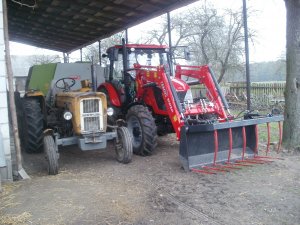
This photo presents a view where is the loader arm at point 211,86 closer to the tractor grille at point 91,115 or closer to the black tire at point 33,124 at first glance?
the tractor grille at point 91,115

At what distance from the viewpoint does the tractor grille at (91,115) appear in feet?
21.9

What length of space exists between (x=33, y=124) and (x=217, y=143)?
147 inches

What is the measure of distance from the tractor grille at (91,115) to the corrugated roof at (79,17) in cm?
343

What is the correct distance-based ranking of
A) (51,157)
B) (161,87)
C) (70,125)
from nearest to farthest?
1. (51,157)
2. (161,87)
3. (70,125)

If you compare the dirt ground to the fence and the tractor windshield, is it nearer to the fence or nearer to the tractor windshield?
the tractor windshield

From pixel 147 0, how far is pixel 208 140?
167 inches

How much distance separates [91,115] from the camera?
265 inches

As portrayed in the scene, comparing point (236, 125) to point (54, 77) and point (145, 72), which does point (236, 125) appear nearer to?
point (145, 72)

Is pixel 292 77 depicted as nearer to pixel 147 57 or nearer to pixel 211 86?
pixel 211 86

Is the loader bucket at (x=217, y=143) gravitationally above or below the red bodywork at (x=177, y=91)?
below

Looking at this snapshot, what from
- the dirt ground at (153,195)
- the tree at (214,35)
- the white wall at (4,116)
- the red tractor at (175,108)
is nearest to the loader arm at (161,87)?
the red tractor at (175,108)

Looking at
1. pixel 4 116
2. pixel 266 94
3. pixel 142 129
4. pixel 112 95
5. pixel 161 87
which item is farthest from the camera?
pixel 266 94

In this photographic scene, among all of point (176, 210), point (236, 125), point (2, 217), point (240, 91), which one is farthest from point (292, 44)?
point (240, 91)

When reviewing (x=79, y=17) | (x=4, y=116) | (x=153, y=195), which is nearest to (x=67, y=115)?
(x=4, y=116)
